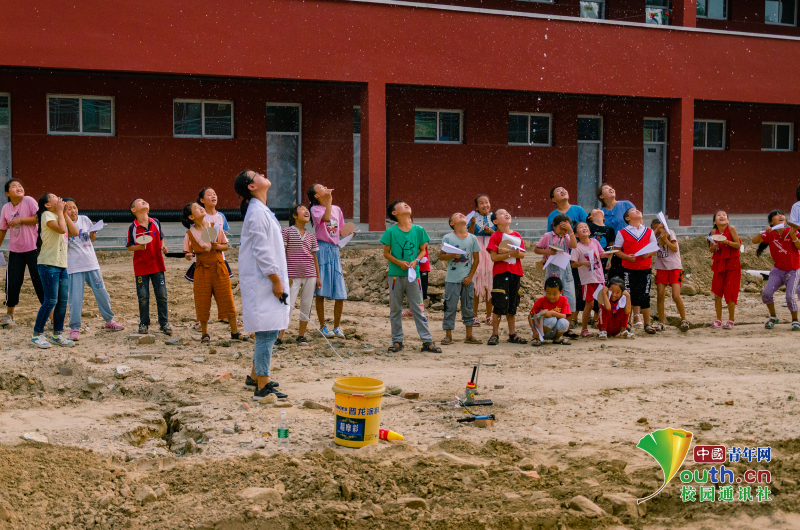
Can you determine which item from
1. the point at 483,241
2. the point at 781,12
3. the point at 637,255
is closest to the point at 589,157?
the point at 781,12

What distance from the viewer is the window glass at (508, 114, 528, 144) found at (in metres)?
19.9

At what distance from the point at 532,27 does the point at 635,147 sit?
5.60m

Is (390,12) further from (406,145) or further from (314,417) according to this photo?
(314,417)

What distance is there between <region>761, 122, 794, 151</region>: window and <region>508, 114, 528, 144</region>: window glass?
285 inches

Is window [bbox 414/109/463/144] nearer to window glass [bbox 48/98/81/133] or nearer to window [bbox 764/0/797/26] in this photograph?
window glass [bbox 48/98/81/133]

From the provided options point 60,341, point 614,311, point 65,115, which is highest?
point 65,115

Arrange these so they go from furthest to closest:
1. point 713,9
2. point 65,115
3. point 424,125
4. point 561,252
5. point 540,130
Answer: point 713,9
point 540,130
point 424,125
point 65,115
point 561,252

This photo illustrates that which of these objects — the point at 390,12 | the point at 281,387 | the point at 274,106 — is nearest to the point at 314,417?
the point at 281,387

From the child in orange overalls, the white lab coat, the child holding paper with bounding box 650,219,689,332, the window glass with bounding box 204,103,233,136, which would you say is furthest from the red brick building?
the white lab coat

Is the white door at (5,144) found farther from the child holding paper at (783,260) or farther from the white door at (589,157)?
the child holding paper at (783,260)

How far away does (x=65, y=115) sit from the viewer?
16.4 m

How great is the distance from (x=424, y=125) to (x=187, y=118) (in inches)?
212

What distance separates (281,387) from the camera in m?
7.30

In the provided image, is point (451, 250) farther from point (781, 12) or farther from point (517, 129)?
point (781, 12)
